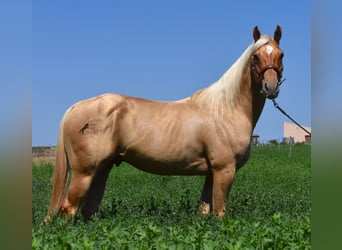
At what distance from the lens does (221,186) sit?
5.50 meters

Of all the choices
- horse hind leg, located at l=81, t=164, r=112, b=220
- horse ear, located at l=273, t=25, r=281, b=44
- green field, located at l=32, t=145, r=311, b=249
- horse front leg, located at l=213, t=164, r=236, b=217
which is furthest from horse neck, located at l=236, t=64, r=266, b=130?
horse hind leg, located at l=81, t=164, r=112, b=220

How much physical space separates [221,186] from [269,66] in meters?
1.38

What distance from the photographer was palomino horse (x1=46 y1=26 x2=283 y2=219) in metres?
5.50

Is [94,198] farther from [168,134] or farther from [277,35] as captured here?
[277,35]

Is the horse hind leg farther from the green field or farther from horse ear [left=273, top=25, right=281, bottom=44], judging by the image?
horse ear [left=273, top=25, right=281, bottom=44]

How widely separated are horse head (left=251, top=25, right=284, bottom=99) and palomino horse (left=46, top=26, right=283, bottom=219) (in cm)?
1

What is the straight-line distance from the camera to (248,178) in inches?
508

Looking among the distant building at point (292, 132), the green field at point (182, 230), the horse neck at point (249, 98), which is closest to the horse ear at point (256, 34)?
the horse neck at point (249, 98)

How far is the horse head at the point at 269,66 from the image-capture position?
5191 millimetres

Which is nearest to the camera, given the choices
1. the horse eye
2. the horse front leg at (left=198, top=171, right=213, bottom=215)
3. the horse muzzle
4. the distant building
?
the horse muzzle

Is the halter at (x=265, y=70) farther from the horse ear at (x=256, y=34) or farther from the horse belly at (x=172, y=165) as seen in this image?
the horse belly at (x=172, y=165)

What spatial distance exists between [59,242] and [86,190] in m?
2.33
